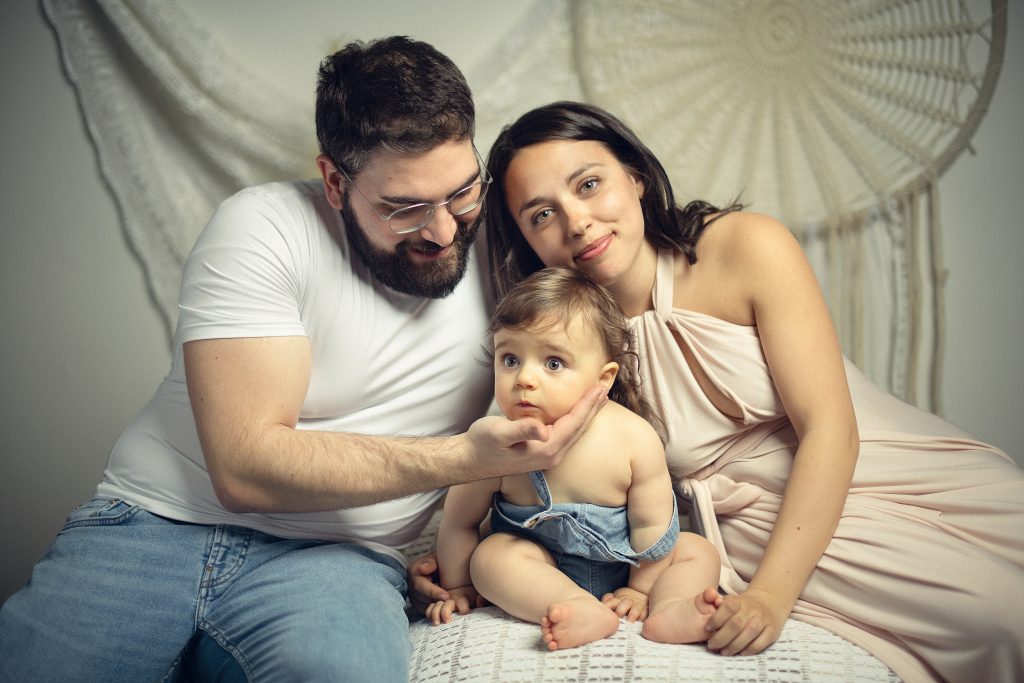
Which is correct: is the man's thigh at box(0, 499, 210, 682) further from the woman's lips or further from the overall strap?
the woman's lips

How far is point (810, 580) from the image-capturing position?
1.75m

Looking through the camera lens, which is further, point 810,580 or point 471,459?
point 810,580

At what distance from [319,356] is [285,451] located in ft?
0.93

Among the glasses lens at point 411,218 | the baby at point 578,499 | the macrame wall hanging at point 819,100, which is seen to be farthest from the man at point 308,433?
the macrame wall hanging at point 819,100

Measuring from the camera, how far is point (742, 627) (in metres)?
1.55

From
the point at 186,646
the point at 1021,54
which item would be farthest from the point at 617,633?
the point at 1021,54

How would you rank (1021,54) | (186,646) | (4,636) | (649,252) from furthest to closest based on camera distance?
(1021,54)
(649,252)
(186,646)
(4,636)

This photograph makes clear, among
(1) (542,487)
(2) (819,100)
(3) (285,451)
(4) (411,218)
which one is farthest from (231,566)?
(2) (819,100)

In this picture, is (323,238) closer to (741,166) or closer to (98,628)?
(98,628)

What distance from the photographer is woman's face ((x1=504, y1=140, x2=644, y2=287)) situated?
186 cm

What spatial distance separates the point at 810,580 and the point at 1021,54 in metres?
1.98

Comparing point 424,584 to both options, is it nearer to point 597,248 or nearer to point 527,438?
point 527,438

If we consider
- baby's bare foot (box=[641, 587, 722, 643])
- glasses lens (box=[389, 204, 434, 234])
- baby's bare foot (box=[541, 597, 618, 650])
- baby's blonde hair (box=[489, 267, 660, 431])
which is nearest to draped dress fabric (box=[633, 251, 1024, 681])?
baby's blonde hair (box=[489, 267, 660, 431])

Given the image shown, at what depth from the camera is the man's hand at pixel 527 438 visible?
1.56 metres
